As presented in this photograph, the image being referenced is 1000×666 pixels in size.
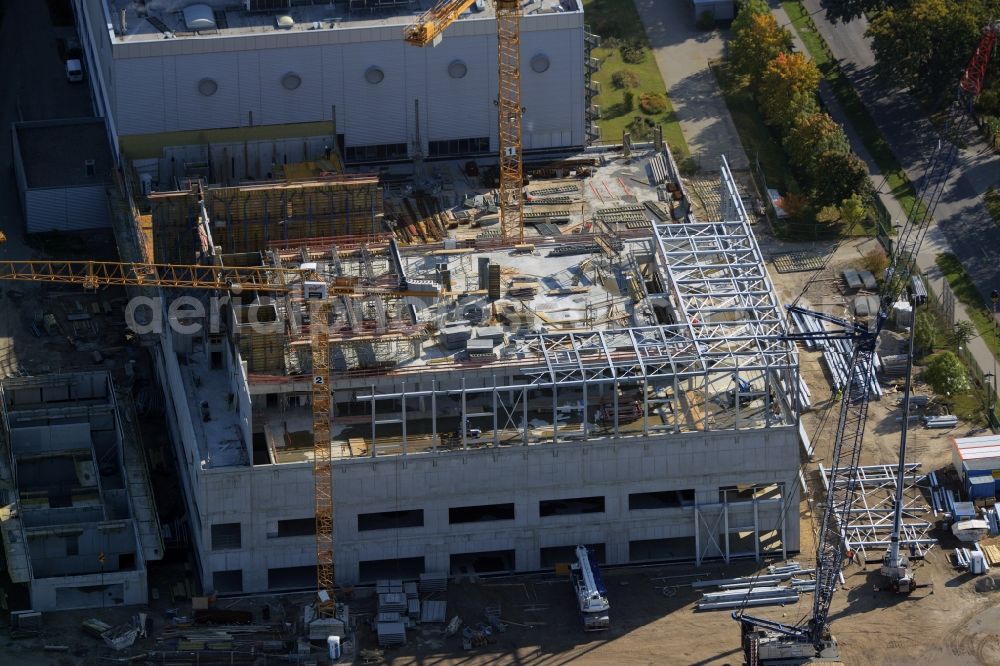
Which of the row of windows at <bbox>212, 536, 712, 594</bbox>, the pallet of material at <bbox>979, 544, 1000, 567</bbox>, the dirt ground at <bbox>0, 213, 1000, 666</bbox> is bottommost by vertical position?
the dirt ground at <bbox>0, 213, 1000, 666</bbox>

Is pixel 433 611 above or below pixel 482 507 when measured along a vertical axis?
below

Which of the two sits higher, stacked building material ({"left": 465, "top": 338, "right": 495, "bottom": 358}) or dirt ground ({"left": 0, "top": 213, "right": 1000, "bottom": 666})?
stacked building material ({"left": 465, "top": 338, "right": 495, "bottom": 358})

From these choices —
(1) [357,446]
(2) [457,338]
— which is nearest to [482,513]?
(1) [357,446]

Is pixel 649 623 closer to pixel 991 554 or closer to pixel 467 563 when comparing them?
pixel 467 563

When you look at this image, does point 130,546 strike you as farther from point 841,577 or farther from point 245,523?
point 841,577

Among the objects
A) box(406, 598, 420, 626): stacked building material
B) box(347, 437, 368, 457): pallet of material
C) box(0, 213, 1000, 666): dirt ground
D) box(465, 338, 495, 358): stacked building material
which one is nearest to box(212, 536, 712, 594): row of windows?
A: box(0, 213, 1000, 666): dirt ground

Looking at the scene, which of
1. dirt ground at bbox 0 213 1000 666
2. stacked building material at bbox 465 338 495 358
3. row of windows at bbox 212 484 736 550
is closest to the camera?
dirt ground at bbox 0 213 1000 666

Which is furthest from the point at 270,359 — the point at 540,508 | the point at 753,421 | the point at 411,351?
the point at 753,421

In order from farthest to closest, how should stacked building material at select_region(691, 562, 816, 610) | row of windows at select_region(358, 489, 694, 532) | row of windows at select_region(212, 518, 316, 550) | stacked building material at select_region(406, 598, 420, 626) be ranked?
row of windows at select_region(358, 489, 694, 532), stacked building material at select_region(691, 562, 816, 610), row of windows at select_region(212, 518, 316, 550), stacked building material at select_region(406, 598, 420, 626)

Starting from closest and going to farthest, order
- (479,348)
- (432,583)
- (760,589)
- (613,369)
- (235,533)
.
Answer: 1. (235,533)
2. (613,369)
3. (432,583)
4. (760,589)
5. (479,348)

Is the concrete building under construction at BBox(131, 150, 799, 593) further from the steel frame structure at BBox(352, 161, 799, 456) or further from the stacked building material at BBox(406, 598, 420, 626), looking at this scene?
the stacked building material at BBox(406, 598, 420, 626)
